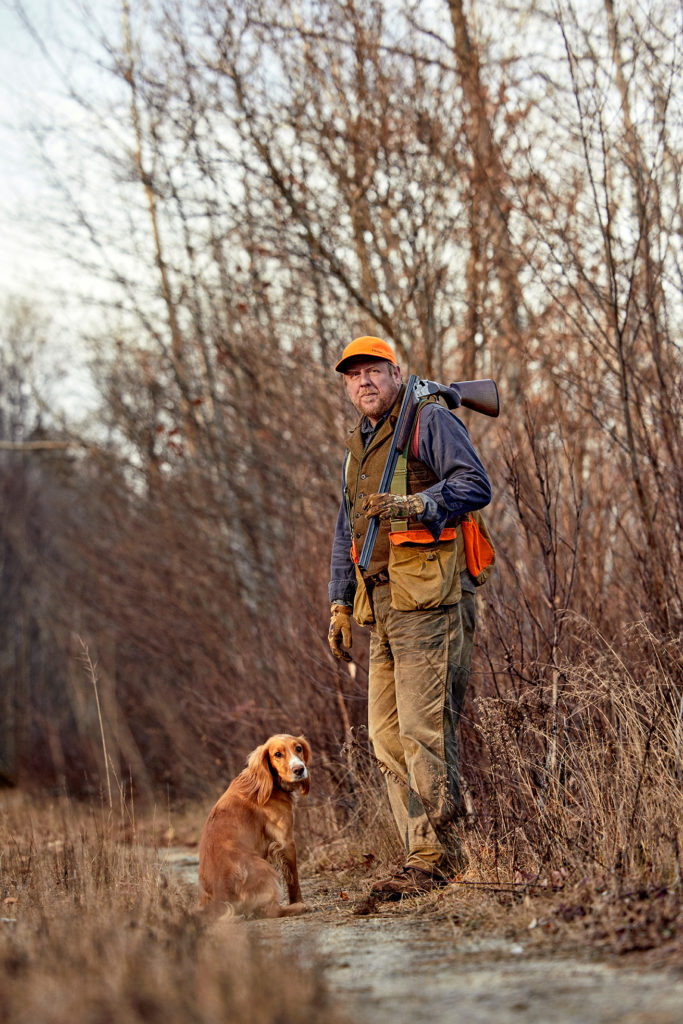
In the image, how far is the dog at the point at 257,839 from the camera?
488 cm

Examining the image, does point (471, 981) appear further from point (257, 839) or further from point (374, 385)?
point (374, 385)

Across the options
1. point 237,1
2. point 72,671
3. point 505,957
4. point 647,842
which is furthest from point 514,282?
point 72,671

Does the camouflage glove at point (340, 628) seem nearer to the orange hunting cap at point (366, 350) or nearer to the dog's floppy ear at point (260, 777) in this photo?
the dog's floppy ear at point (260, 777)

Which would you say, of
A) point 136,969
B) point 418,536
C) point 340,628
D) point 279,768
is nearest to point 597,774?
point 418,536

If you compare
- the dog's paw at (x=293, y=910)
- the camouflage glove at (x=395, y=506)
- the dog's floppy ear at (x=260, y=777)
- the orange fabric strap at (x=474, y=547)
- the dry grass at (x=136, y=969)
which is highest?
the camouflage glove at (x=395, y=506)

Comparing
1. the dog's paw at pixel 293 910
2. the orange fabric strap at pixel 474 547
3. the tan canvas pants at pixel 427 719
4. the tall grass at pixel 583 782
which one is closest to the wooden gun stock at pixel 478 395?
the orange fabric strap at pixel 474 547

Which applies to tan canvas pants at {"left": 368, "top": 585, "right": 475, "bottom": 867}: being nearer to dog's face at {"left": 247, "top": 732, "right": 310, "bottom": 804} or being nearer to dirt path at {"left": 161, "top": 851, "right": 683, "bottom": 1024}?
dog's face at {"left": 247, "top": 732, "right": 310, "bottom": 804}

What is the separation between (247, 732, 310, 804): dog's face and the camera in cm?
527

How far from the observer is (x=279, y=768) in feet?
17.4

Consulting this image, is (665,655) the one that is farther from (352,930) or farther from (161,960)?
(161,960)

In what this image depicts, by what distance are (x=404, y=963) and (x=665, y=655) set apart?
9.30 ft

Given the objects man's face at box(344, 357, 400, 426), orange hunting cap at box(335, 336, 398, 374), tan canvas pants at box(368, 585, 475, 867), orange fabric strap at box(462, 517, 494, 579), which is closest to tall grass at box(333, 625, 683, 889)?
tan canvas pants at box(368, 585, 475, 867)

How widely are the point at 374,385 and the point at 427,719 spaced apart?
157cm

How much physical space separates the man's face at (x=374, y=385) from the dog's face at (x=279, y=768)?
1678 millimetres
